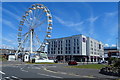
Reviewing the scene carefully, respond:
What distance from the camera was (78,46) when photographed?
9644 centimetres

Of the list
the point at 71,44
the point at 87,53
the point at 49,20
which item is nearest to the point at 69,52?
the point at 71,44

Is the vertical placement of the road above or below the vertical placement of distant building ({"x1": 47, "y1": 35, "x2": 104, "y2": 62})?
below

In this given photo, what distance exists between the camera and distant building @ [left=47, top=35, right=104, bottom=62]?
3794 inches

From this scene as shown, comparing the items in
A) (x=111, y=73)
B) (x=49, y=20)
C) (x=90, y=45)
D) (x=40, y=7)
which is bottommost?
(x=111, y=73)

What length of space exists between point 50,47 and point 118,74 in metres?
95.1

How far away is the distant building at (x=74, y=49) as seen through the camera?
96.4 metres

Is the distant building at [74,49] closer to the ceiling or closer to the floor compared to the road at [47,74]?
closer to the ceiling

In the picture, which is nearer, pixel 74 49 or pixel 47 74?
pixel 47 74

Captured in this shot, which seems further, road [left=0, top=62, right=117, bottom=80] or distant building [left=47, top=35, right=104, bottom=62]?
distant building [left=47, top=35, right=104, bottom=62]

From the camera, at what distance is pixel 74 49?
9775 cm

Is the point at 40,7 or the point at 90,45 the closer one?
the point at 40,7

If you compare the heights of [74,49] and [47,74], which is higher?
[74,49]

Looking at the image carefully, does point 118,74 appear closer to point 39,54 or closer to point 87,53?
point 39,54

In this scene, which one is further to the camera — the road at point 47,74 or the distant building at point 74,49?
the distant building at point 74,49
